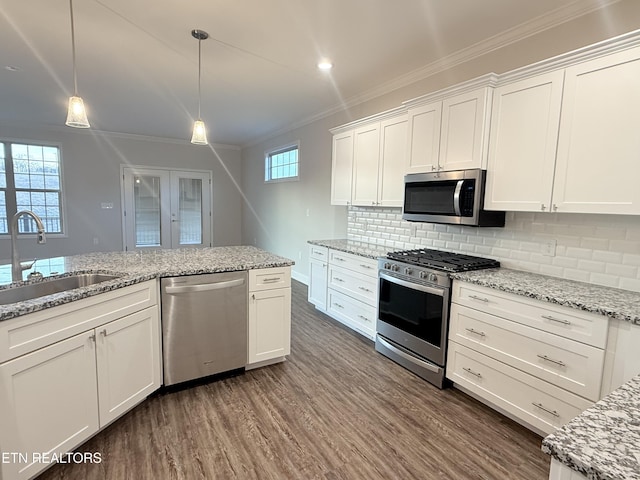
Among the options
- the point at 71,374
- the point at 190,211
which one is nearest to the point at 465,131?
the point at 71,374

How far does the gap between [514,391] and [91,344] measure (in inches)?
99.1

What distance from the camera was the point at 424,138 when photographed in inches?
118

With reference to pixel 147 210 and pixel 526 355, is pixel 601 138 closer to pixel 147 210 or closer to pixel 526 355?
pixel 526 355

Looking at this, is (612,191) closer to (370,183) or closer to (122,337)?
(370,183)

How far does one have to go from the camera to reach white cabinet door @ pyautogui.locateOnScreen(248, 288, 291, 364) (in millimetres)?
Answer: 2680

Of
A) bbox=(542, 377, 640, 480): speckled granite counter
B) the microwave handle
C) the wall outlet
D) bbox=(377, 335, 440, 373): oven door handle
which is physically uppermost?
the microwave handle

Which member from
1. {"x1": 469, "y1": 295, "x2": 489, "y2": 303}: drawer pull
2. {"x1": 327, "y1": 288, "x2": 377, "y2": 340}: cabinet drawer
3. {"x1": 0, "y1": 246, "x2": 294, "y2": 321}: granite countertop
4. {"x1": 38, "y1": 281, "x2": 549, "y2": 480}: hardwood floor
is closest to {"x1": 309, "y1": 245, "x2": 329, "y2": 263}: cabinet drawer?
{"x1": 327, "y1": 288, "x2": 377, "y2": 340}: cabinet drawer

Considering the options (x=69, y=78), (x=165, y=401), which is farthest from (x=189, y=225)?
(x=165, y=401)

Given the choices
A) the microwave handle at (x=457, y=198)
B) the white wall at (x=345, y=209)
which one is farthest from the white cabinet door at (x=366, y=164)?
the microwave handle at (x=457, y=198)

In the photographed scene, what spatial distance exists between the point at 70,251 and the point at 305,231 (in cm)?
484

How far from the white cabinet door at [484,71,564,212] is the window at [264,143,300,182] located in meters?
3.71

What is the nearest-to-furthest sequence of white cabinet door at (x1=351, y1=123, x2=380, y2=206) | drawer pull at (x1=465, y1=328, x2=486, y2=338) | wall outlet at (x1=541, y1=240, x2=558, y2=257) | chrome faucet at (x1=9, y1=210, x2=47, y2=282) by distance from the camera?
chrome faucet at (x1=9, y1=210, x2=47, y2=282) < drawer pull at (x1=465, y1=328, x2=486, y2=338) < wall outlet at (x1=541, y1=240, x2=558, y2=257) < white cabinet door at (x1=351, y1=123, x2=380, y2=206)

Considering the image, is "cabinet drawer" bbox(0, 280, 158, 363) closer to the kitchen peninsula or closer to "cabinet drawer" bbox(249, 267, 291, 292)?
the kitchen peninsula

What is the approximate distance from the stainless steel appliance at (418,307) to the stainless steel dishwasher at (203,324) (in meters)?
1.26
